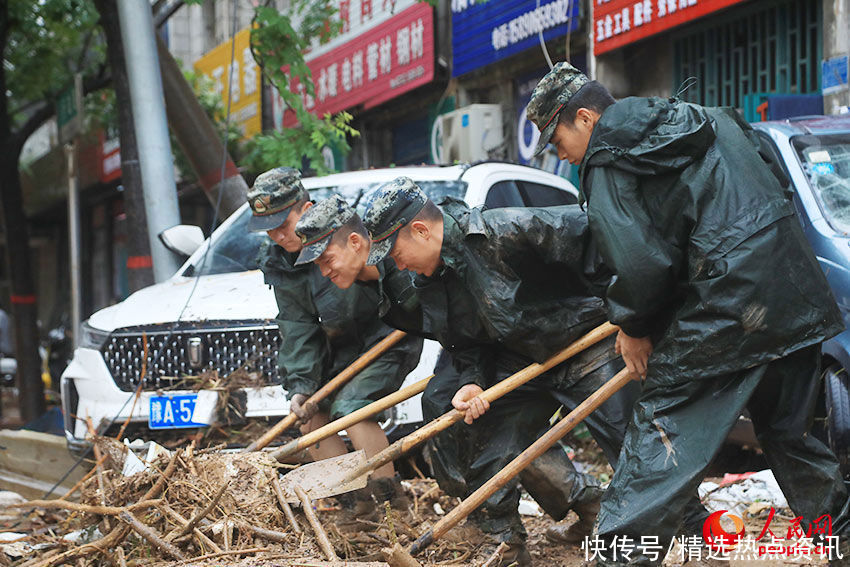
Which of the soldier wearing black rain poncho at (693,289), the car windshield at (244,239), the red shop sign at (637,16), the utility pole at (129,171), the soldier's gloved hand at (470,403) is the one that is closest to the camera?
the soldier wearing black rain poncho at (693,289)

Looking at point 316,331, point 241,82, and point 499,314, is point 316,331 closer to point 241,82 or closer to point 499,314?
point 499,314

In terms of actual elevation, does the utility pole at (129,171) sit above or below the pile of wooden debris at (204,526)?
above

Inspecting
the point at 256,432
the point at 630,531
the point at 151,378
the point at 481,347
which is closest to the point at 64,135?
the point at 151,378

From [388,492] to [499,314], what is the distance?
1.73m

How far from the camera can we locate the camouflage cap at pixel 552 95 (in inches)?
137

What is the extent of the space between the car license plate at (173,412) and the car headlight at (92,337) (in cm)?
59

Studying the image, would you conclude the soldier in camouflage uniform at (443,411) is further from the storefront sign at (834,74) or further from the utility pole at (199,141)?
the storefront sign at (834,74)

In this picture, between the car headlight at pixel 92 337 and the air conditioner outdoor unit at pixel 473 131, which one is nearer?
the car headlight at pixel 92 337

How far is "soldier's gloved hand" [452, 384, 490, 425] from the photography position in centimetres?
396

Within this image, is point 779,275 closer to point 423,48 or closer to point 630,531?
point 630,531

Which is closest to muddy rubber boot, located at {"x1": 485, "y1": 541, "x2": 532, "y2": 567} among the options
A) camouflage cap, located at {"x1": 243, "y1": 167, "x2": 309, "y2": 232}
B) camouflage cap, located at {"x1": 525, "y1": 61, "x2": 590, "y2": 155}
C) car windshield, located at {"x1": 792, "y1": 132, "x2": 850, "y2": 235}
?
camouflage cap, located at {"x1": 525, "y1": 61, "x2": 590, "y2": 155}

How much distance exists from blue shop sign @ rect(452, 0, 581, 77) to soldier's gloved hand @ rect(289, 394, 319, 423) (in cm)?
671

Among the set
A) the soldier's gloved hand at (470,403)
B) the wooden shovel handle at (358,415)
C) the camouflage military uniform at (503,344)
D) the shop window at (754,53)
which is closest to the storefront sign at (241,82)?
the shop window at (754,53)

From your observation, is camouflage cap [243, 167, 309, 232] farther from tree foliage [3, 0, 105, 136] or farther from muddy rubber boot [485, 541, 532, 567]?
tree foliage [3, 0, 105, 136]
